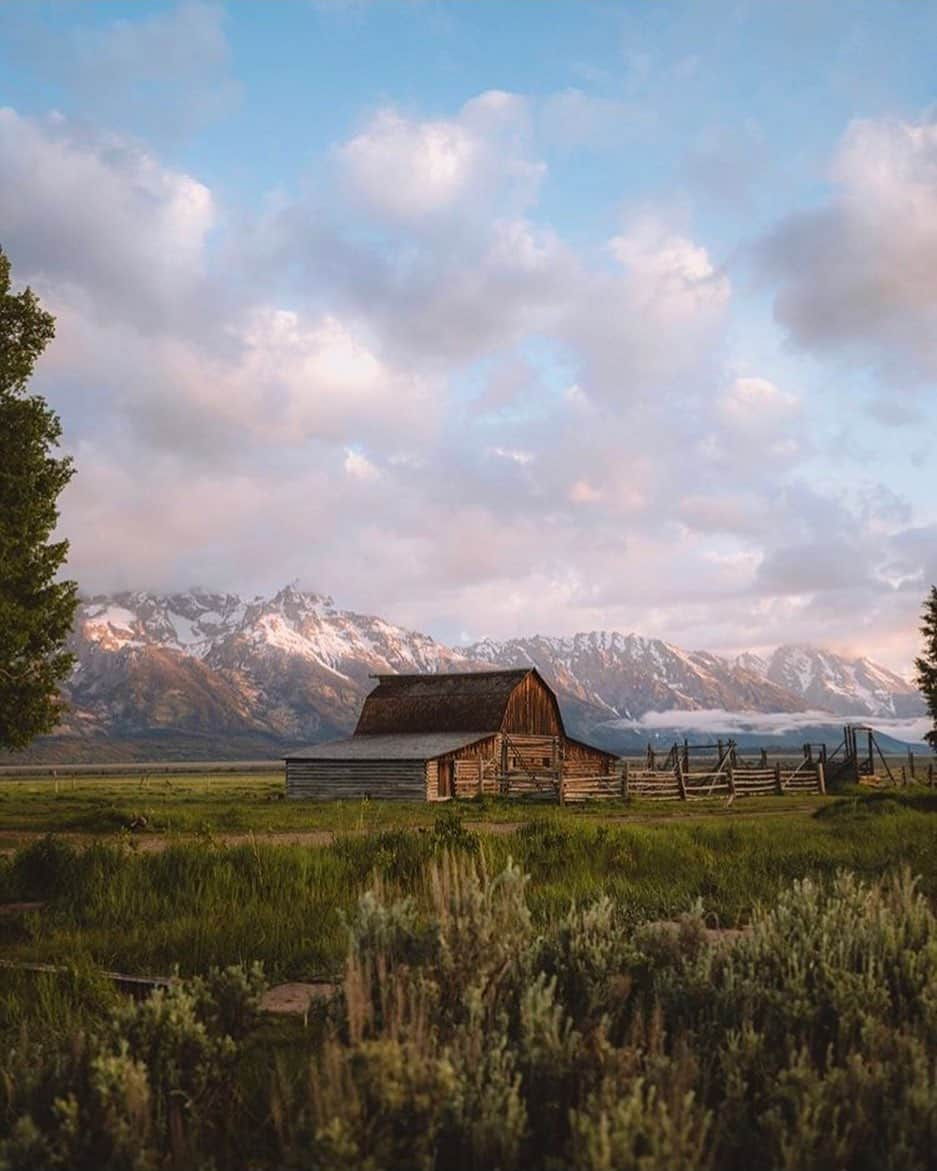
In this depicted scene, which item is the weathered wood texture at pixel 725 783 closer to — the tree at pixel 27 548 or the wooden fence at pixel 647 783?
the wooden fence at pixel 647 783

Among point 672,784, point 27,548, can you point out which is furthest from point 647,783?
point 27,548

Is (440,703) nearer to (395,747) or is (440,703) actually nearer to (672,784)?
(395,747)

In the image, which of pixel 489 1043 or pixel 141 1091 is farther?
pixel 489 1043

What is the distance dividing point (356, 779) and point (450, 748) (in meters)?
5.36

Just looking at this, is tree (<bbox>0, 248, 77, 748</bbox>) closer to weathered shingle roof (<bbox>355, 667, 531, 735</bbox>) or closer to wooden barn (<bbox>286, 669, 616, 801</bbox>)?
wooden barn (<bbox>286, 669, 616, 801</bbox>)

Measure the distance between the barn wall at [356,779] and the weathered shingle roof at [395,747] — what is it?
1.31 ft

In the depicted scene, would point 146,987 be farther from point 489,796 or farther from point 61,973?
point 489,796

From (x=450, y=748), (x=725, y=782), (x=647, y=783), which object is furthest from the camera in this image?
(x=725, y=782)

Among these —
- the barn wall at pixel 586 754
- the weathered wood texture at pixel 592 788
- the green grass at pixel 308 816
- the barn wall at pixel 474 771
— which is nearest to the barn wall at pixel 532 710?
the barn wall at pixel 586 754

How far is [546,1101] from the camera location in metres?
4.45

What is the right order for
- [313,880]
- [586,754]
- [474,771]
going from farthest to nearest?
1. [586,754]
2. [474,771]
3. [313,880]

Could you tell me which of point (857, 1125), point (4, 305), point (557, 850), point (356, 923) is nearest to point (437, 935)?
point (356, 923)

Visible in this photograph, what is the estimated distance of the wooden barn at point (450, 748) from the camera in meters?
46.6

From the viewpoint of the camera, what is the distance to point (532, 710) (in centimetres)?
5572
